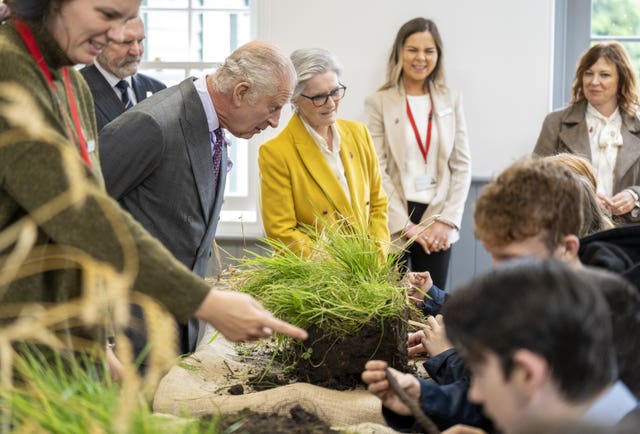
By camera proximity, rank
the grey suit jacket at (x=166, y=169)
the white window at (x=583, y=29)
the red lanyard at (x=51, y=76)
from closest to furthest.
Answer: the red lanyard at (x=51, y=76) < the grey suit jacket at (x=166, y=169) < the white window at (x=583, y=29)

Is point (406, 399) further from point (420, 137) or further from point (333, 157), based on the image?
point (420, 137)

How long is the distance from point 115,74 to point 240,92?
42.3 inches

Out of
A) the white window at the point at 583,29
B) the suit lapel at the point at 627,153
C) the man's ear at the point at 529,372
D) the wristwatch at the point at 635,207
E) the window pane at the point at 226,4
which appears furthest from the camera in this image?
the white window at the point at 583,29

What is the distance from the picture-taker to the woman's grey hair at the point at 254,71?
10.2 ft

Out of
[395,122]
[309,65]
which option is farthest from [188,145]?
[395,122]

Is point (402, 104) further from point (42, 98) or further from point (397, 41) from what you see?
point (42, 98)

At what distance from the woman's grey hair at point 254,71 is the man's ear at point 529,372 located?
6.53ft

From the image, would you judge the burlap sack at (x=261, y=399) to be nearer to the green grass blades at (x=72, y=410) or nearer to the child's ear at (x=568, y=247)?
the child's ear at (x=568, y=247)

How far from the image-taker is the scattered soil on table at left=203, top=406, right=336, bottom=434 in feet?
5.69

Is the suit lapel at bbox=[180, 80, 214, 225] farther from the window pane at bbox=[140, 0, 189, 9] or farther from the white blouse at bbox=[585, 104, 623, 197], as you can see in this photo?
the window pane at bbox=[140, 0, 189, 9]

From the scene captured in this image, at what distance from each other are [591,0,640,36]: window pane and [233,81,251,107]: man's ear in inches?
152

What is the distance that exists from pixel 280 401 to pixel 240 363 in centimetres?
49

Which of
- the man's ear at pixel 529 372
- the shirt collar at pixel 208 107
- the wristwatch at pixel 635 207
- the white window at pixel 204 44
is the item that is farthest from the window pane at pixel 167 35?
the man's ear at pixel 529 372

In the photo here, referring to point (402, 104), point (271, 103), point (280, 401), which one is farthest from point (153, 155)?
point (402, 104)
